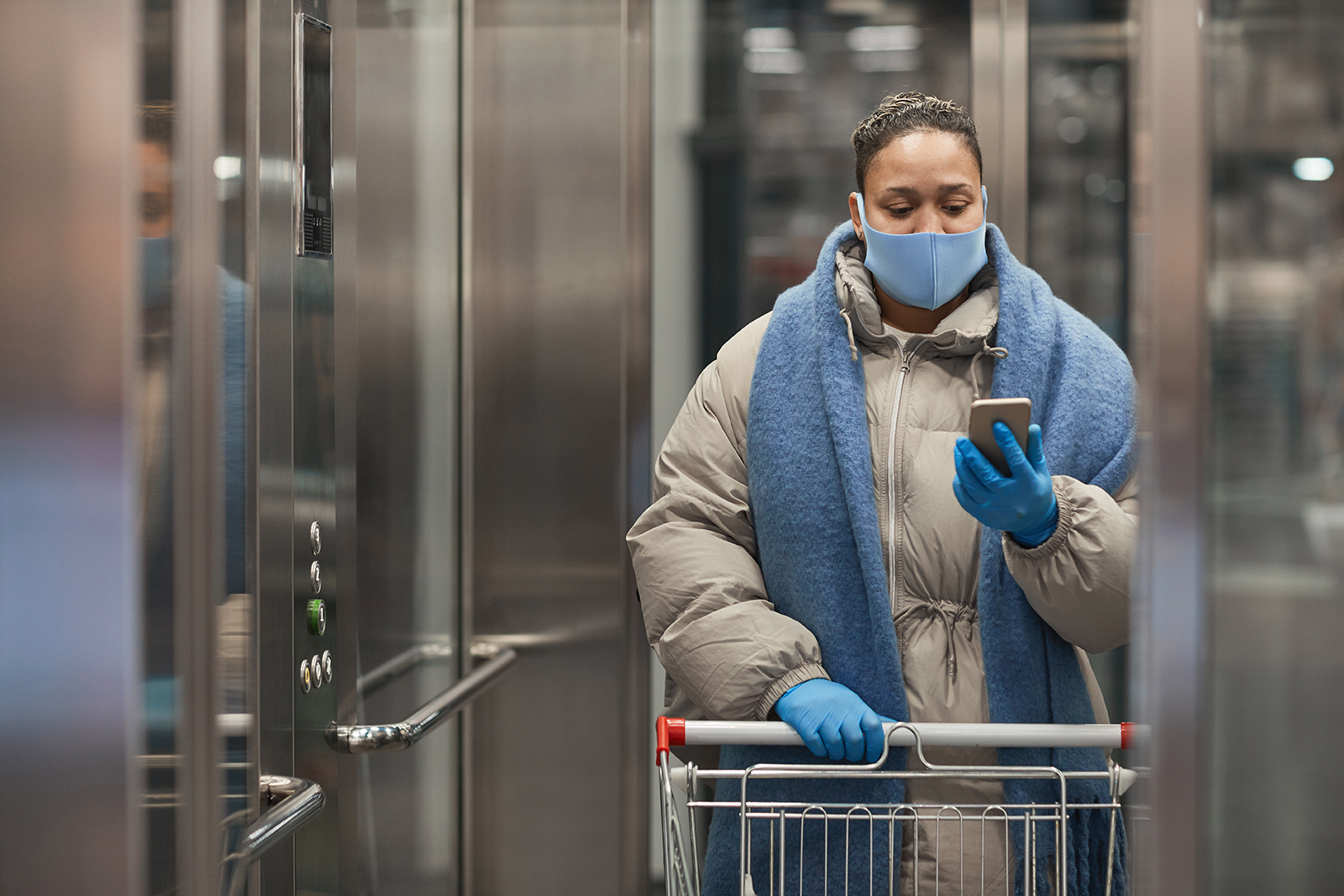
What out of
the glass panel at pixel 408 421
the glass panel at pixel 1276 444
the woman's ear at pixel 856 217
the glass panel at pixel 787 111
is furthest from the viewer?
the glass panel at pixel 787 111

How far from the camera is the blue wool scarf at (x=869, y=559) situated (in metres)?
1.59

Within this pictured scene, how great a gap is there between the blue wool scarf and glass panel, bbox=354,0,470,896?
72 cm

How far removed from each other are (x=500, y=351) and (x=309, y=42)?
0.89 m

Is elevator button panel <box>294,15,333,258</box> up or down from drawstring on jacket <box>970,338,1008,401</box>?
up

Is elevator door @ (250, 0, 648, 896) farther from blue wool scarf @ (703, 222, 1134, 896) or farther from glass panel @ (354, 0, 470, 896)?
blue wool scarf @ (703, 222, 1134, 896)

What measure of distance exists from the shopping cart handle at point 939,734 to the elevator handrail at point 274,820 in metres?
0.51

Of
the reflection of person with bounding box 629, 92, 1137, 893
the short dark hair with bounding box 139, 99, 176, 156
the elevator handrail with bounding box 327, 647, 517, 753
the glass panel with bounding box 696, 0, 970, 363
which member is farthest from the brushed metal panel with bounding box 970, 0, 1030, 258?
the short dark hair with bounding box 139, 99, 176, 156

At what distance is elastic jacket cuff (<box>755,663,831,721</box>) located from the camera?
1.57 m

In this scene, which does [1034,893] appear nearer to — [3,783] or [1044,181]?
[3,783]

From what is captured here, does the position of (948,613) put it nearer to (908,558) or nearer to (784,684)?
(908,558)

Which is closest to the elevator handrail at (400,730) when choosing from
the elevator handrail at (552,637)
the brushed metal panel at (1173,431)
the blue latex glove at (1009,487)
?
the elevator handrail at (552,637)

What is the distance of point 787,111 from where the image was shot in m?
2.78

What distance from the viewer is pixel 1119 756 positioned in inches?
78.5

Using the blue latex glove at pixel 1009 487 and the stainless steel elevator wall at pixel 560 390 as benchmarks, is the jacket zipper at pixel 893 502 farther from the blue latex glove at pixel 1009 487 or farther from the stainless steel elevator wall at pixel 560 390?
the stainless steel elevator wall at pixel 560 390
